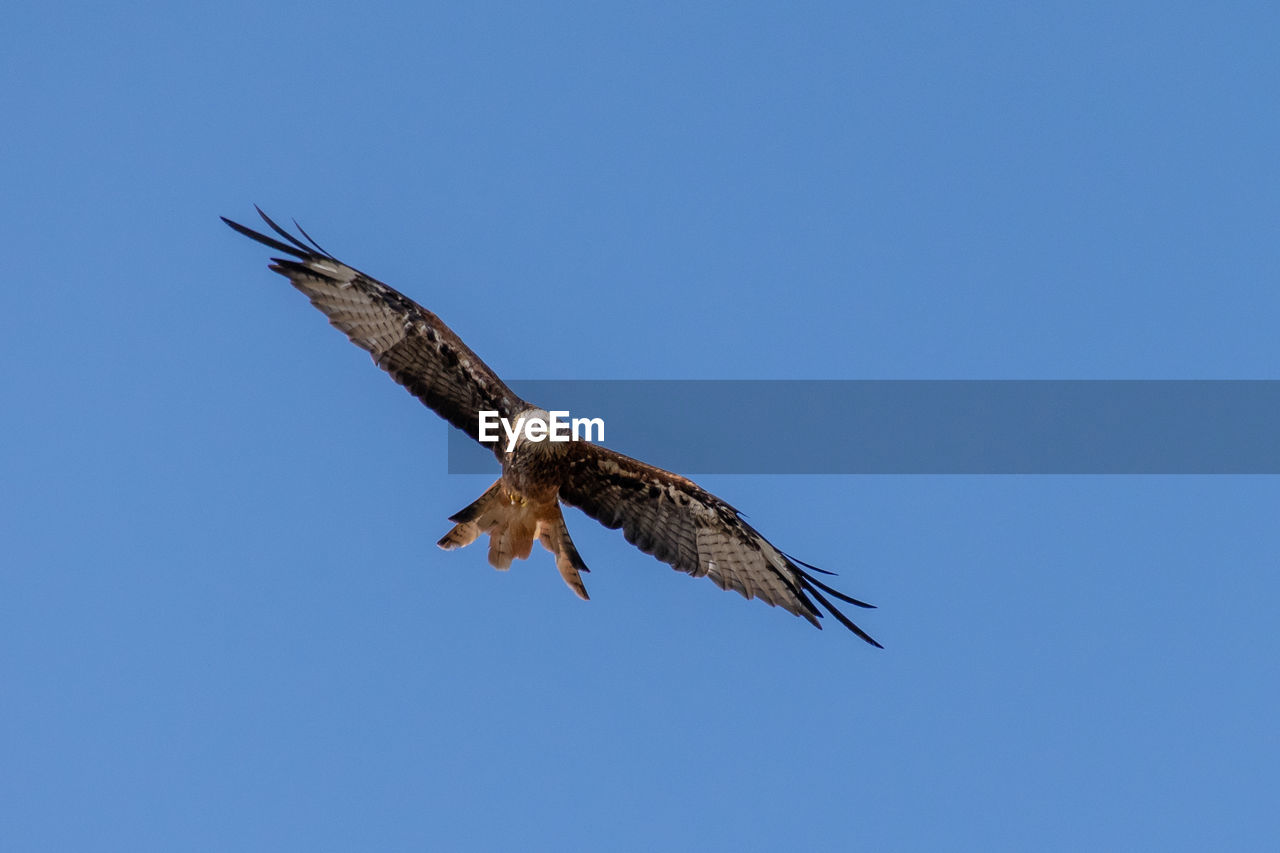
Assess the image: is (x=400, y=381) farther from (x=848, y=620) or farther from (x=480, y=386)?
(x=848, y=620)

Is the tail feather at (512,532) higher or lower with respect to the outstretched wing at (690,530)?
lower

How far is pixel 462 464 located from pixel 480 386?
79.0 inches

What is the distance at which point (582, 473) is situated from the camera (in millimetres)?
12703

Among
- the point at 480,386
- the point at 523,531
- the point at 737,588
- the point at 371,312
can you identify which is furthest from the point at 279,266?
the point at 737,588

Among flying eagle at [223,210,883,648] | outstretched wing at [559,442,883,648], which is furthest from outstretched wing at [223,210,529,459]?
outstretched wing at [559,442,883,648]

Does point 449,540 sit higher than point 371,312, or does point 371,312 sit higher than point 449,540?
point 371,312

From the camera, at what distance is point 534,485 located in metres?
12.3

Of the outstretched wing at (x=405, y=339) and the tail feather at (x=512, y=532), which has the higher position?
the outstretched wing at (x=405, y=339)

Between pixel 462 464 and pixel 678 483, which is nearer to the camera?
pixel 678 483

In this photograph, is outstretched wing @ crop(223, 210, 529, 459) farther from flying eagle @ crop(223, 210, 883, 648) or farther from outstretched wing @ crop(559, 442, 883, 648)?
outstretched wing @ crop(559, 442, 883, 648)

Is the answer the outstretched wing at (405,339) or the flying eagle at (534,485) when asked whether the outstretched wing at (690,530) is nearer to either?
the flying eagle at (534,485)

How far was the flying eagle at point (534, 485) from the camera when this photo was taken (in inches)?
482

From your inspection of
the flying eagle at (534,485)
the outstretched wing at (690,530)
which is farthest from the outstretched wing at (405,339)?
the outstretched wing at (690,530)

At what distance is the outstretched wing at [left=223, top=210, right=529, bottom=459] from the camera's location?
481 inches
